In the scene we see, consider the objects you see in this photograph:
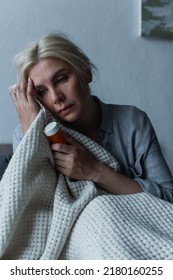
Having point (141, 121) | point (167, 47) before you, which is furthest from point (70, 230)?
point (167, 47)

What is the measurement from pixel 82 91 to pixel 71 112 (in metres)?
0.07

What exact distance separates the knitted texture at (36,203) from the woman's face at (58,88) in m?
0.12

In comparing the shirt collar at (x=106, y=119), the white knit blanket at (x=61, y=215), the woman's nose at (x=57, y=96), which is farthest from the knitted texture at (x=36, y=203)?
the shirt collar at (x=106, y=119)

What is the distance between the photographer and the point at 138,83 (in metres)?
1.66

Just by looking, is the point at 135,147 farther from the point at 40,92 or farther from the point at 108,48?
the point at 108,48

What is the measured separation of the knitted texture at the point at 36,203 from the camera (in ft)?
2.73

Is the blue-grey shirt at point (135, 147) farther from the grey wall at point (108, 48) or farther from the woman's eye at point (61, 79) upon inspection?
the grey wall at point (108, 48)

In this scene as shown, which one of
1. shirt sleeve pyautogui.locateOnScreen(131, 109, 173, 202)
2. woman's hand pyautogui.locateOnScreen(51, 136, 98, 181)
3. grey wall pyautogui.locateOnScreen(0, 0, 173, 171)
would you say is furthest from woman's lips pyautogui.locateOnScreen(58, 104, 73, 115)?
grey wall pyautogui.locateOnScreen(0, 0, 173, 171)

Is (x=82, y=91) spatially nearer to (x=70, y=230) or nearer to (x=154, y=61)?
(x=70, y=230)

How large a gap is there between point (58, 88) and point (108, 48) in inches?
24.2

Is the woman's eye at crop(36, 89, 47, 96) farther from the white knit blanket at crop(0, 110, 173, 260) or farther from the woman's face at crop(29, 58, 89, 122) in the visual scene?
the white knit blanket at crop(0, 110, 173, 260)

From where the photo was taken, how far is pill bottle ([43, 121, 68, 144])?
0.94 m

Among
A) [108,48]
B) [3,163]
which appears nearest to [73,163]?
[3,163]

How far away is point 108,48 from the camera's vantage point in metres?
1.60
